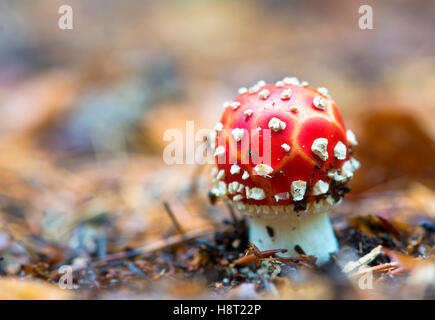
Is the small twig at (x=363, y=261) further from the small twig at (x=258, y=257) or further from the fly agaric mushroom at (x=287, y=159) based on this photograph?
the small twig at (x=258, y=257)

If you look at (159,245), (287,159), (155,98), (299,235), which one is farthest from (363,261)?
(155,98)

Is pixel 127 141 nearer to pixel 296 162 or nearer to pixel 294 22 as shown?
pixel 296 162

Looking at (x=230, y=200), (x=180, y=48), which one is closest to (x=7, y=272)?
(x=230, y=200)

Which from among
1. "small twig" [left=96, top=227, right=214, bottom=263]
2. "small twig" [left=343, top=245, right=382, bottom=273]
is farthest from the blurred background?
"small twig" [left=343, top=245, right=382, bottom=273]

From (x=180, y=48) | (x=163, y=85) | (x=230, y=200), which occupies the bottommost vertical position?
(x=230, y=200)

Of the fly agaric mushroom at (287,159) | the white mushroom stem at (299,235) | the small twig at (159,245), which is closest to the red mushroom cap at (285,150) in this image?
the fly agaric mushroom at (287,159)

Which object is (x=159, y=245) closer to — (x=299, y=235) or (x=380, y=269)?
(x=299, y=235)
